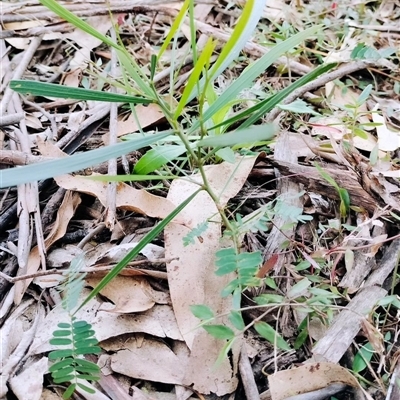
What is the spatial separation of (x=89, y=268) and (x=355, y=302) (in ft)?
1.45

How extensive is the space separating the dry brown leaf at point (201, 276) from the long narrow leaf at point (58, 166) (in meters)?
0.26

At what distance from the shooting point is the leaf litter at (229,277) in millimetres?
769

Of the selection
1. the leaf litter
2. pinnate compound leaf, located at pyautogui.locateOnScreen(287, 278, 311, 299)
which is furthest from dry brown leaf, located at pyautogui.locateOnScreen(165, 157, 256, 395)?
pinnate compound leaf, located at pyautogui.locateOnScreen(287, 278, 311, 299)

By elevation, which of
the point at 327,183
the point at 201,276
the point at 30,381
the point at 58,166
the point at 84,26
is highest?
the point at 84,26

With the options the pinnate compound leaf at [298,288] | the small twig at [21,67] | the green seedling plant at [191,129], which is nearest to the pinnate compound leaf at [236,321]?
the green seedling plant at [191,129]

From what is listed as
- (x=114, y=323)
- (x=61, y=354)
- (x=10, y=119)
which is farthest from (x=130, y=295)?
(x=10, y=119)

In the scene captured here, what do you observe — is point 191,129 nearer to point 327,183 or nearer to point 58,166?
point 58,166

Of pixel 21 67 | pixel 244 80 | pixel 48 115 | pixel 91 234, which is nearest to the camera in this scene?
pixel 244 80

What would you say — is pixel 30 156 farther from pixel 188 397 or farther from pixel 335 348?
pixel 335 348

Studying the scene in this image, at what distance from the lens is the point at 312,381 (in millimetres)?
738

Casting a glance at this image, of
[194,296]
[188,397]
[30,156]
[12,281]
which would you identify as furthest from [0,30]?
[188,397]

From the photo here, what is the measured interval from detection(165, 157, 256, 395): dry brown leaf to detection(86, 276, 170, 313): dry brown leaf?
0.04 m

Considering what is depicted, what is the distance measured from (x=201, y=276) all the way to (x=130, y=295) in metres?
0.12

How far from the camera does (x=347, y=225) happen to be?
0.94 meters
